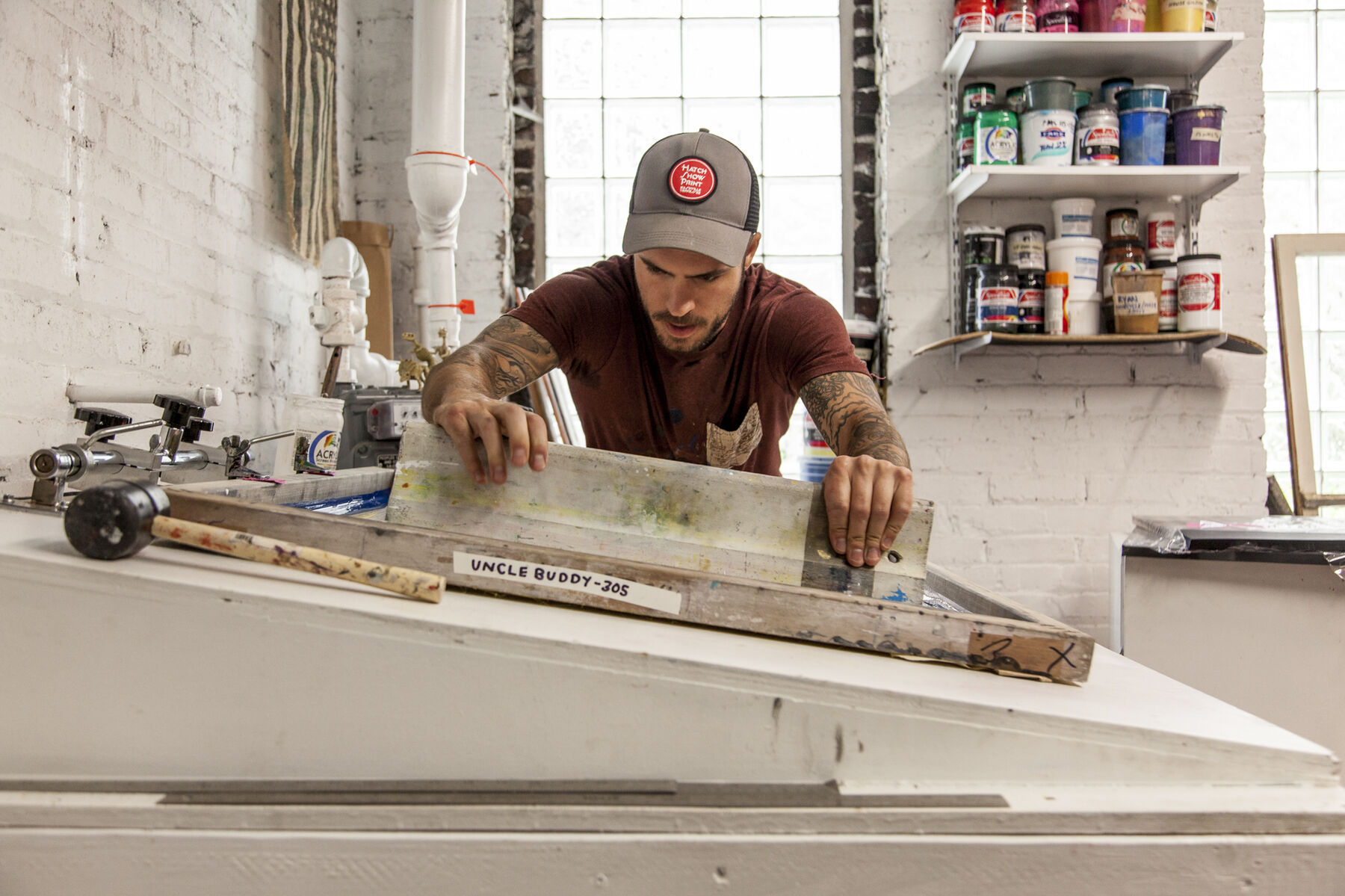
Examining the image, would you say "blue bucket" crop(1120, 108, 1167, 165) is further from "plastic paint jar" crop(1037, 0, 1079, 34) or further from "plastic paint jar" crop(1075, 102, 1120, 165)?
"plastic paint jar" crop(1037, 0, 1079, 34)

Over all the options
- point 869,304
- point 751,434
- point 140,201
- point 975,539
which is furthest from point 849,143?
point 140,201

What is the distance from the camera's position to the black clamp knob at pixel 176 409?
118 cm

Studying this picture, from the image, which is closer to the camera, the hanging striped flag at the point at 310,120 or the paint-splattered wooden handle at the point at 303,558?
the paint-splattered wooden handle at the point at 303,558

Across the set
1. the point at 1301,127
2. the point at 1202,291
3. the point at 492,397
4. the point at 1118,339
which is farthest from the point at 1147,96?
the point at 492,397

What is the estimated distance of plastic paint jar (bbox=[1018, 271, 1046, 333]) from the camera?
91.0 inches

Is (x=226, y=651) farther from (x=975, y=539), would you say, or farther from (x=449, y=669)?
(x=975, y=539)

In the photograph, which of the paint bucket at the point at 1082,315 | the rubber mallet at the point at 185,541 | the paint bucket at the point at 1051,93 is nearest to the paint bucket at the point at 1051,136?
the paint bucket at the point at 1051,93

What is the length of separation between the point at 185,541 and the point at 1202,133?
101 inches

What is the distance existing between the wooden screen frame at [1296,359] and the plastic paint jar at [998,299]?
0.79 m

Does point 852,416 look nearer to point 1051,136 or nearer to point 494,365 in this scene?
point 494,365

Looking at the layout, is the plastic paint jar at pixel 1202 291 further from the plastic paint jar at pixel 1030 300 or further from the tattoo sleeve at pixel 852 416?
the tattoo sleeve at pixel 852 416

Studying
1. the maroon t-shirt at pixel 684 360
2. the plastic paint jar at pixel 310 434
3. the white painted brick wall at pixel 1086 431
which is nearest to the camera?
the maroon t-shirt at pixel 684 360

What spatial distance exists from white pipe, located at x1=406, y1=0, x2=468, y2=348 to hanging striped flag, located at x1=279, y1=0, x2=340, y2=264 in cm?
30

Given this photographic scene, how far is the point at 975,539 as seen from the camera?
2.51m
